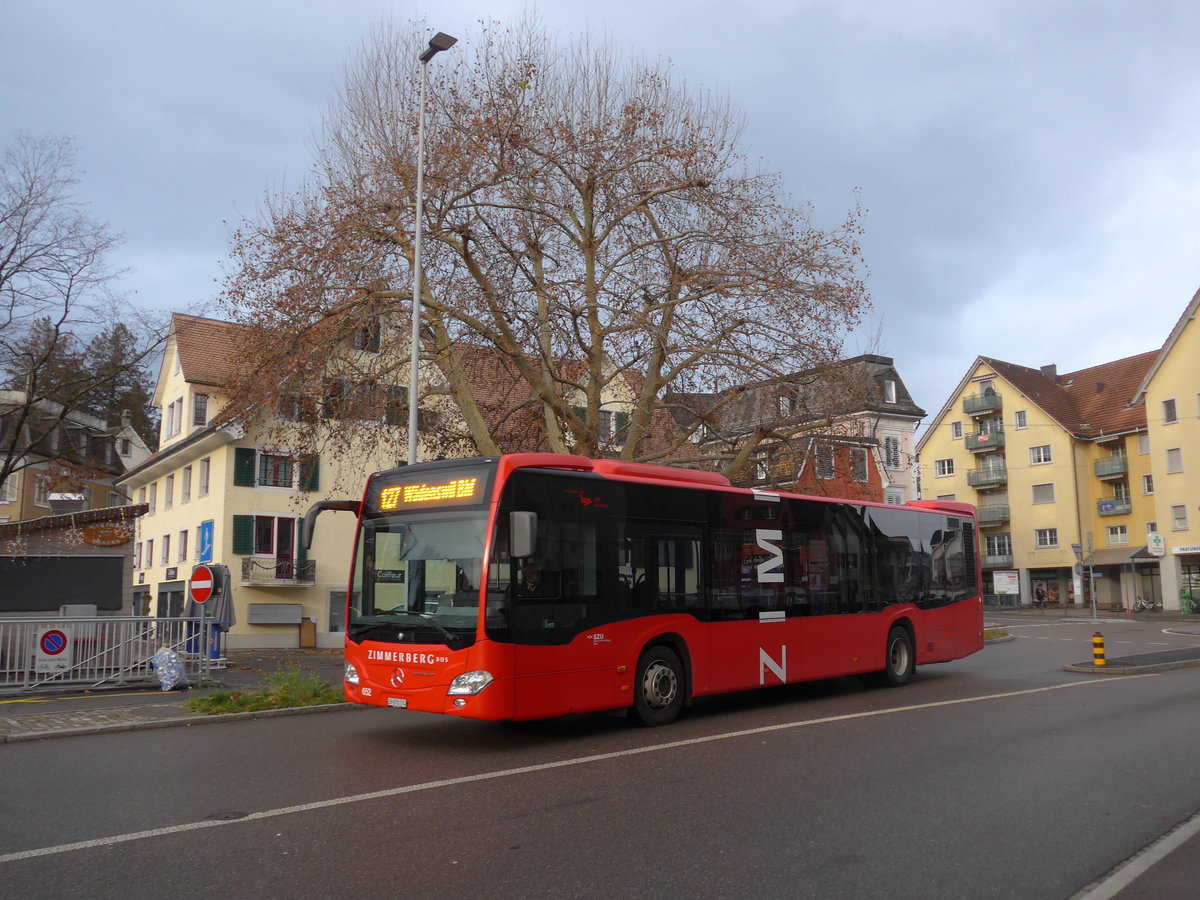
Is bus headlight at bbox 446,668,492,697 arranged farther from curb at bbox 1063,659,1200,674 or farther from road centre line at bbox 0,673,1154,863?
curb at bbox 1063,659,1200,674

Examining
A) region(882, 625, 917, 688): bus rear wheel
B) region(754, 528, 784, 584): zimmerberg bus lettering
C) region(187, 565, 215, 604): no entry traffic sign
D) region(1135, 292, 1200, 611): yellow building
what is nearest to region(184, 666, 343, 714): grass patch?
region(187, 565, 215, 604): no entry traffic sign

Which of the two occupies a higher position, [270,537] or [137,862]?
Answer: [270,537]

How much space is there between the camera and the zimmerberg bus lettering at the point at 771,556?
13.6m

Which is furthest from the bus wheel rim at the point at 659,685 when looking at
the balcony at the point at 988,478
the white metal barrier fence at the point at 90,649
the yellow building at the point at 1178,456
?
the balcony at the point at 988,478

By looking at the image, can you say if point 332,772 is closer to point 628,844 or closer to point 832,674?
point 628,844

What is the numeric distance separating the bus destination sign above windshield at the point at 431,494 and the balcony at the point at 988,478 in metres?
63.6

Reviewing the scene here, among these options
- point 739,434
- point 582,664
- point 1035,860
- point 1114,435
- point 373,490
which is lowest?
point 1035,860

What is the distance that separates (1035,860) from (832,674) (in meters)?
8.82

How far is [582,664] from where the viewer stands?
36.1 feet

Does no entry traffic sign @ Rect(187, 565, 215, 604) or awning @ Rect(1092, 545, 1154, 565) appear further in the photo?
awning @ Rect(1092, 545, 1154, 565)

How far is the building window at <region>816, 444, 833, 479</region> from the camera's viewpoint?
77.5 feet

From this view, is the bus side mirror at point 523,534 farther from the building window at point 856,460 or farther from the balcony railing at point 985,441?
the balcony railing at point 985,441

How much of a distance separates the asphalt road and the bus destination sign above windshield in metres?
2.52

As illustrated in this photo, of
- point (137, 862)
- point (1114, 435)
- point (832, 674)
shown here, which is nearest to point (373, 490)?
point (137, 862)
